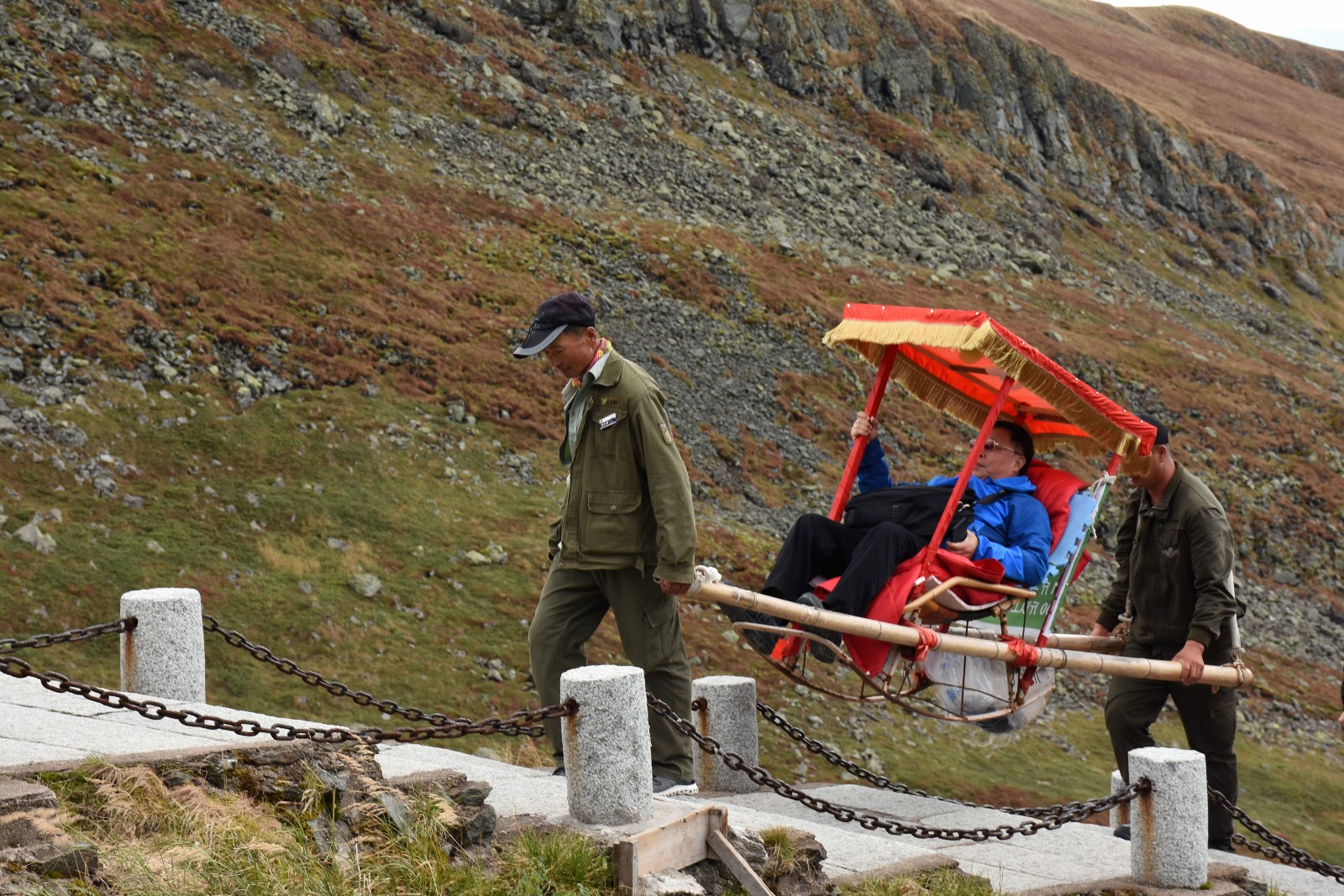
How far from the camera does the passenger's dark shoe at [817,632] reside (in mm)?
7488

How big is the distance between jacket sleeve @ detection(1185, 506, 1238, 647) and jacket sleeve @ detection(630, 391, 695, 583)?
11.6 ft

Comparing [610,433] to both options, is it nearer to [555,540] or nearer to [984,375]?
[555,540]

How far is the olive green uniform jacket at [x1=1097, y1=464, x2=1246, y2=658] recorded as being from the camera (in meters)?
8.05

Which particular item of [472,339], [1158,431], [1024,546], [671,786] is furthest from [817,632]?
[472,339]

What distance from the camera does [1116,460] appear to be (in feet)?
27.2

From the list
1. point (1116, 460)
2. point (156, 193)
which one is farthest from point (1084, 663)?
point (156, 193)

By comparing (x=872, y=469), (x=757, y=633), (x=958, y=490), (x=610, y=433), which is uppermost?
(x=610, y=433)

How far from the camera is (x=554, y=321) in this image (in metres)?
6.71

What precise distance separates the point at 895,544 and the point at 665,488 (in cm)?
187

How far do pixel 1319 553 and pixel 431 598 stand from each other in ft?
81.1

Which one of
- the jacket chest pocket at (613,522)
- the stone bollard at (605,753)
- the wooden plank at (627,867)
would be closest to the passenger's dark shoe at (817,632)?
the jacket chest pocket at (613,522)

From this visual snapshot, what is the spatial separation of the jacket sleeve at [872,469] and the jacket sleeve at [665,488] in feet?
7.95

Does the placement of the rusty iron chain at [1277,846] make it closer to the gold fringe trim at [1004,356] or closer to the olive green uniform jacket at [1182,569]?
the olive green uniform jacket at [1182,569]

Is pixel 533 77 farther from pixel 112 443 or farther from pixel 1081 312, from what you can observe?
pixel 112 443
